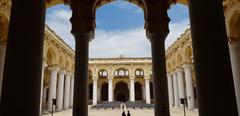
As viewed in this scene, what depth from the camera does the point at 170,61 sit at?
95.5 feet

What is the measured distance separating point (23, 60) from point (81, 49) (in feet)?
12.8

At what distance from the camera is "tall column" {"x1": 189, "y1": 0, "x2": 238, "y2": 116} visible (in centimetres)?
288

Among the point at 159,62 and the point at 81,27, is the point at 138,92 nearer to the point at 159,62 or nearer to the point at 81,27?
the point at 159,62

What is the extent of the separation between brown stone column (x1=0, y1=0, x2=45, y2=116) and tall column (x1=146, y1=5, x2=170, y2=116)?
432 cm

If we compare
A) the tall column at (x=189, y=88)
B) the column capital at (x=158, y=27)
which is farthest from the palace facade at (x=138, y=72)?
the column capital at (x=158, y=27)

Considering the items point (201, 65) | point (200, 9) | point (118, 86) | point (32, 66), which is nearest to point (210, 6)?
point (200, 9)

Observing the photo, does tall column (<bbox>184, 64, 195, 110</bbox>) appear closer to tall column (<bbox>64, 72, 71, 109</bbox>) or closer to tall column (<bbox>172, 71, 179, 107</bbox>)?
tall column (<bbox>172, 71, 179, 107</bbox>)

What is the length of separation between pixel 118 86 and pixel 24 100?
44.7 m

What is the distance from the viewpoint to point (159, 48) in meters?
7.09

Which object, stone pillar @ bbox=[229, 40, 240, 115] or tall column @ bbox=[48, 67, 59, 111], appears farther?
tall column @ bbox=[48, 67, 59, 111]

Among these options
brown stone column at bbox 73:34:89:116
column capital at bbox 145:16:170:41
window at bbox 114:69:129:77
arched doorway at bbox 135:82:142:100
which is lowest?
arched doorway at bbox 135:82:142:100

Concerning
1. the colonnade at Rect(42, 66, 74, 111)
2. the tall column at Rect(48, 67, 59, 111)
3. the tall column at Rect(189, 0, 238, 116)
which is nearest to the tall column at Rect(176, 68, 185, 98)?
the colonnade at Rect(42, 66, 74, 111)

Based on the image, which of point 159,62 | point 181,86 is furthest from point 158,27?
point 181,86

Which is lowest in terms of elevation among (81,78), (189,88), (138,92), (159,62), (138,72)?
(138,92)
